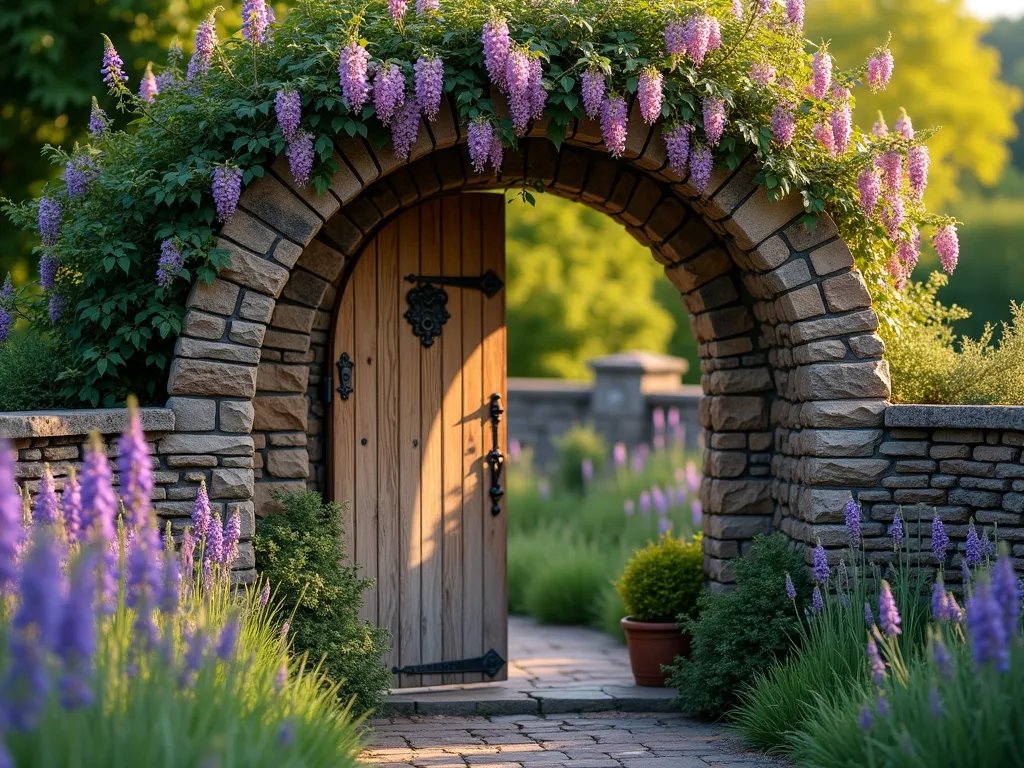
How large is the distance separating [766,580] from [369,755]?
1785 millimetres

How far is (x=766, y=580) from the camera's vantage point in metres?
4.89

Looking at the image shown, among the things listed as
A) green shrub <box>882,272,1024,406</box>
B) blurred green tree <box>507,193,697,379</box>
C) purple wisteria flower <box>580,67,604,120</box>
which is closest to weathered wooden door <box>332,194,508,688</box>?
purple wisteria flower <box>580,67,604,120</box>

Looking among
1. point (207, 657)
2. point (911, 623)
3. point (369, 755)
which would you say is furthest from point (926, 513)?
point (207, 657)

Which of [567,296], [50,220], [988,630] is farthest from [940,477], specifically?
[567,296]

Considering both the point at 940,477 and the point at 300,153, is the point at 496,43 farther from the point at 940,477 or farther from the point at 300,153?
the point at 940,477

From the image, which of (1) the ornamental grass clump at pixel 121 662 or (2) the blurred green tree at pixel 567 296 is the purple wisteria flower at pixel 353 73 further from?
(2) the blurred green tree at pixel 567 296

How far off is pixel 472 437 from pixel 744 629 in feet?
5.53

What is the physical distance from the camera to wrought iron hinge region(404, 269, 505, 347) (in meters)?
5.62

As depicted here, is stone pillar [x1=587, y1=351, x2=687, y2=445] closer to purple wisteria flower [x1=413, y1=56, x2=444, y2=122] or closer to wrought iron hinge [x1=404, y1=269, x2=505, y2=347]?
wrought iron hinge [x1=404, y1=269, x2=505, y2=347]

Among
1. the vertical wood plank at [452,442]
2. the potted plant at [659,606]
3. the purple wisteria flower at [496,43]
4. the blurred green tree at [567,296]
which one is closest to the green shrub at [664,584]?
the potted plant at [659,606]

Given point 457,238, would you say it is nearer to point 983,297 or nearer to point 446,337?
point 446,337

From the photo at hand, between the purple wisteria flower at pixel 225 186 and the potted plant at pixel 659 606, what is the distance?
2.74 meters

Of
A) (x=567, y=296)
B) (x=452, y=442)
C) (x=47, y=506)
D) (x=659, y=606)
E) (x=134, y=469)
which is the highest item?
(x=567, y=296)

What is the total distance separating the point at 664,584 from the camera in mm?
5715
